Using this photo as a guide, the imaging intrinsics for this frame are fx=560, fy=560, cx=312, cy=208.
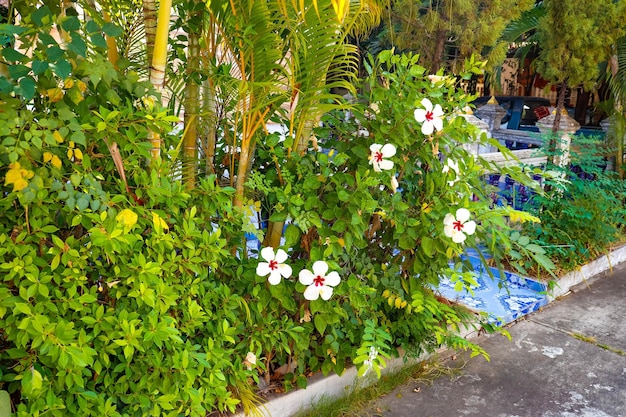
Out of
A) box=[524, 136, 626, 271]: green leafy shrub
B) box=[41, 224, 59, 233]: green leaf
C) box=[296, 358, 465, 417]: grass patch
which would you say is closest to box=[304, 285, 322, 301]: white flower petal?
box=[296, 358, 465, 417]: grass patch

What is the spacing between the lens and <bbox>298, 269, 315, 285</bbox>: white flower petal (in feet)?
7.57

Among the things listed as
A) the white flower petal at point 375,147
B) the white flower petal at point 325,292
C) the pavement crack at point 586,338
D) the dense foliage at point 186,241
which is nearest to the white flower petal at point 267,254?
the dense foliage at point 186,241

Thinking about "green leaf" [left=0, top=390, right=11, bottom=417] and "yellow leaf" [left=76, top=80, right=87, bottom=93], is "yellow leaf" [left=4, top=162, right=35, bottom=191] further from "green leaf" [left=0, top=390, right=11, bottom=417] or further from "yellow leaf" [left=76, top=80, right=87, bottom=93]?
"green leaf" [left=0, top=390, right=11, bottom=417]

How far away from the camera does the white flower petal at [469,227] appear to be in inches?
95.8

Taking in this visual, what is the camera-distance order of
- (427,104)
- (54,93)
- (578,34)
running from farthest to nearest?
(578,34) < (427,104) < (54,93)

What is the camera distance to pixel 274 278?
2275 millimetres

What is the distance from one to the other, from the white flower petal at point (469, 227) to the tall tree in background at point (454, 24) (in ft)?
8.77

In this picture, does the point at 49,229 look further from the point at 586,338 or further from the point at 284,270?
the point at 586,338

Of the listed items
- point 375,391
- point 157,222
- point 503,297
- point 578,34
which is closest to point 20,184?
point 157,222

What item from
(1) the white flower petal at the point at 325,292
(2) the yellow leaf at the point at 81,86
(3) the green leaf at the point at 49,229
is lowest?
(1) the white flower petal at the point at 325,292

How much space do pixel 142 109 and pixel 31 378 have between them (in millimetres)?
916

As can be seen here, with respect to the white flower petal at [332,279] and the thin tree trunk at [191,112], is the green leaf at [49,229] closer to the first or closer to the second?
the thin tree trunk at [191,112]

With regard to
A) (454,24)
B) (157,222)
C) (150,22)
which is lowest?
(157,222)

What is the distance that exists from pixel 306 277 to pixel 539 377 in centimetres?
170
